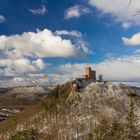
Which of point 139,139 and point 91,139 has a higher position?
point 139,139

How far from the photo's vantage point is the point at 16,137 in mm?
146125

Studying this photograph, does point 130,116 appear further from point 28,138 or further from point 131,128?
point 28,138

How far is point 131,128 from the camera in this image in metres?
116

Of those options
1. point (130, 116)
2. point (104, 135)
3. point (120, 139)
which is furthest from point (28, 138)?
point (130, 116)

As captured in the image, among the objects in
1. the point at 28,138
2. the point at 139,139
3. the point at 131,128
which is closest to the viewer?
the point at 139,139

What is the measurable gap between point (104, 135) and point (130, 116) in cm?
3451

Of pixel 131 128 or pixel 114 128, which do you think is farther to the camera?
pixel 114 128

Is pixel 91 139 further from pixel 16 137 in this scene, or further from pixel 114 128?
pixel 16 137

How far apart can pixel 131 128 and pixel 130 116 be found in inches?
206

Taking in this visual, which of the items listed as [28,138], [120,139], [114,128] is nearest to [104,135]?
[114,128]

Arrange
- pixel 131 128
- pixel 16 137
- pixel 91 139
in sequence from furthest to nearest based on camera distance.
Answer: pixel 91 139 < pixel 16 137 < pixel 131 128

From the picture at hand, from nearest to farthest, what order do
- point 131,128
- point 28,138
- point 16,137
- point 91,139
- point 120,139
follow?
point 131,128 → point 120,139 → point 16,137 → point 28,138 → point 91,139

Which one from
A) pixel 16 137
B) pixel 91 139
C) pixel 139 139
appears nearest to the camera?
pixel 139 139

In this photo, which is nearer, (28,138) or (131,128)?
(131,128)
